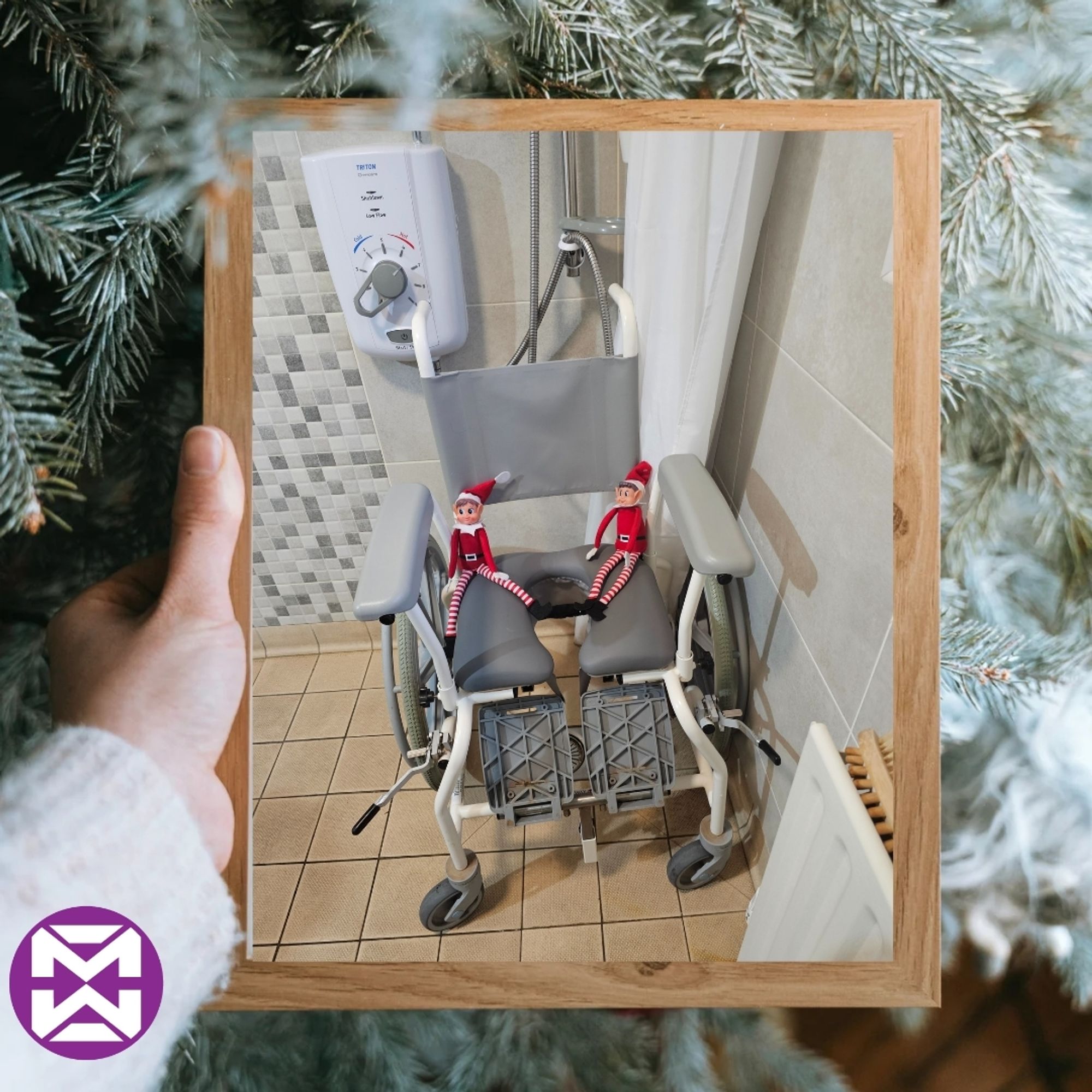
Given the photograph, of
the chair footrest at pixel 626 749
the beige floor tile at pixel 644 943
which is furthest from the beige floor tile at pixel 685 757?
the beige floor tile at pixel 644 943

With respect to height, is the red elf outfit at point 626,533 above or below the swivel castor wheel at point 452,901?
above

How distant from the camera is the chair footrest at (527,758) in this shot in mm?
512

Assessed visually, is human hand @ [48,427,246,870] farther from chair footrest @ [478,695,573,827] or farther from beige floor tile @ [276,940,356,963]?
chair footrest @ [478,695,573,827]

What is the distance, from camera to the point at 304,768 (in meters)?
0.47

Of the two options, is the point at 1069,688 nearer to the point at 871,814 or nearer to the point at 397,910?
the point at 871,814

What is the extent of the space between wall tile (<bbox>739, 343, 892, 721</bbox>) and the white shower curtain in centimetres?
5

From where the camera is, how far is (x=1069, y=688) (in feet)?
1.84

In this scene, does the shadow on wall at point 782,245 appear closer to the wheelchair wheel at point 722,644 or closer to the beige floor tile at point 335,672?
the wheelchair wheel at point 722,644

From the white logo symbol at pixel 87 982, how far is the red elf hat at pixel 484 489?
0.37 metres

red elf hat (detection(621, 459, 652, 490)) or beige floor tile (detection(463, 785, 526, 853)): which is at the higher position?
red elf hat (detection(621, 459, 652, 490))

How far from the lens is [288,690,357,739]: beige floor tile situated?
469mm

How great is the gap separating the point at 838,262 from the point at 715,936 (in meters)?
0.50

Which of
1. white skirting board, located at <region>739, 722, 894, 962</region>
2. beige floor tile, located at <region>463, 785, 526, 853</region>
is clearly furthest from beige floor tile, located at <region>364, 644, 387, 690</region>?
white skirting board, located at <region>739, 722, 894, 962</region>

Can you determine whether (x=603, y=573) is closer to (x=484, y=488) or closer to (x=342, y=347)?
(x=484, y=488)
